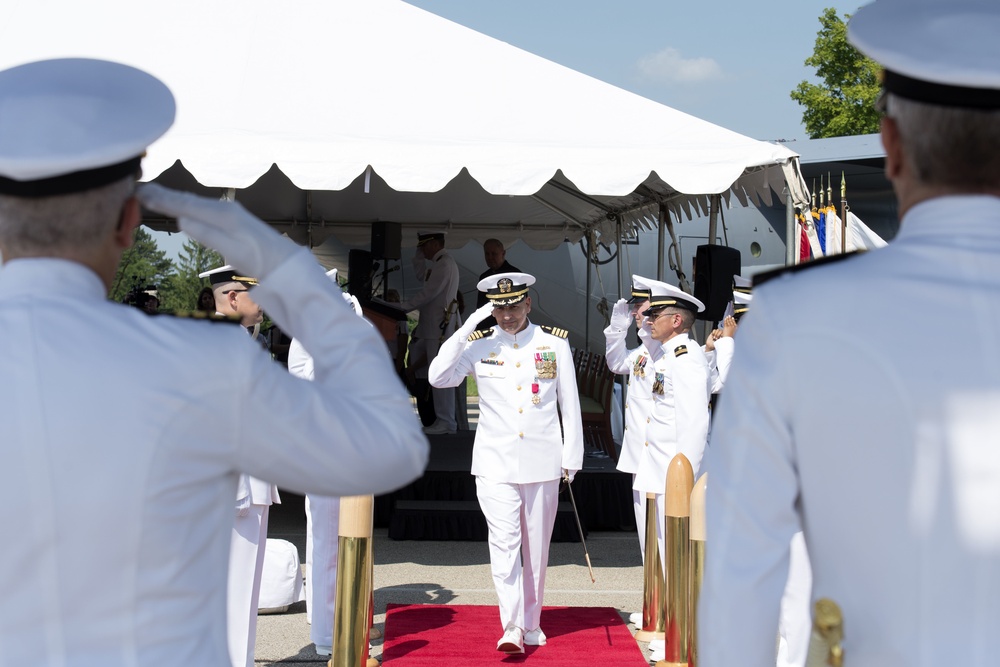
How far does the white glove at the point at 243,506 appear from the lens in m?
4.60

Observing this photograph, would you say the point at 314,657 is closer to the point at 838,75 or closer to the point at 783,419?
the point at 783,419

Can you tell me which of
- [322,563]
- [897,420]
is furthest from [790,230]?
[897,420]

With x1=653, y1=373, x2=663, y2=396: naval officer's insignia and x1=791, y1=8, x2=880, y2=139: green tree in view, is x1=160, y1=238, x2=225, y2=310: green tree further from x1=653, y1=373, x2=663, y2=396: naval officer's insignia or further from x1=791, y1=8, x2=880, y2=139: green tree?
x1=653, y1=373, x2=663, y2=396: naval officer's insignia

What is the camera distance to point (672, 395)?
21.1 ft

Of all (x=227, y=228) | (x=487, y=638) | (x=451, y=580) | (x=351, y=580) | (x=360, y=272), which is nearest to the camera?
(x=227, y=228)

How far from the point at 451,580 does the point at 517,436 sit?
5.99 ft

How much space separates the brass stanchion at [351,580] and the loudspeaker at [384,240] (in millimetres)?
7366

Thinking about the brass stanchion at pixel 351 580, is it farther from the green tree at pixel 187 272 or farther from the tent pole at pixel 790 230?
the green tree at pixel 187 272

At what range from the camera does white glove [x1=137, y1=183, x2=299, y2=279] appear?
5.12 ft

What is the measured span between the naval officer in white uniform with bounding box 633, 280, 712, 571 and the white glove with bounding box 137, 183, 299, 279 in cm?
464

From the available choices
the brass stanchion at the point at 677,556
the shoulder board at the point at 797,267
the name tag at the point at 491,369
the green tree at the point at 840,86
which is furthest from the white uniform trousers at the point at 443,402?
the green tree at the point at 840,86

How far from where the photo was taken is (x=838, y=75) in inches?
1083

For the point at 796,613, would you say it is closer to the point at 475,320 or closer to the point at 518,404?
the point at 518,404

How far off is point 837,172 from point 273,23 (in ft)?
53.0
